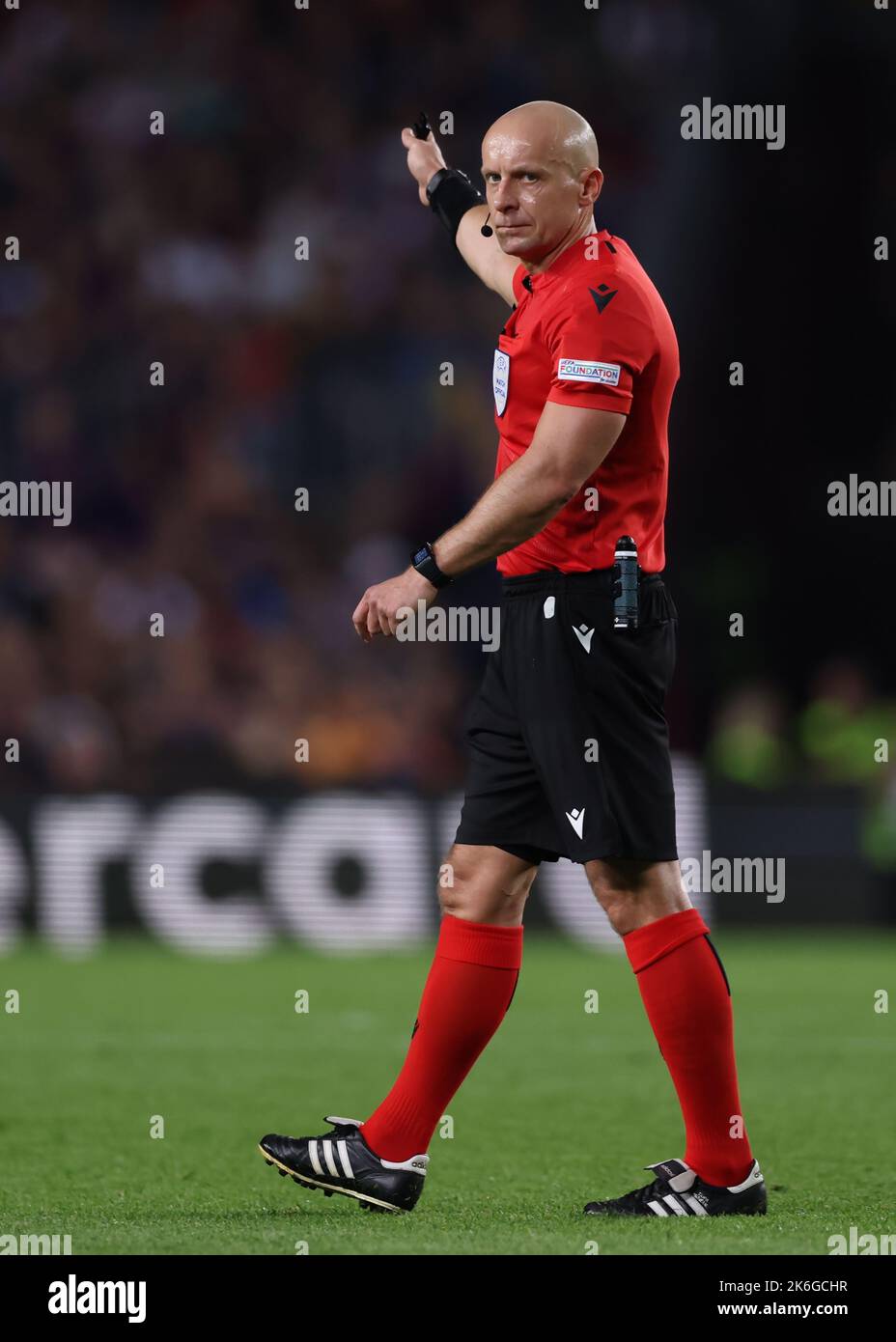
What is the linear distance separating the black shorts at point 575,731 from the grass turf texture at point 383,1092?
2.50ft

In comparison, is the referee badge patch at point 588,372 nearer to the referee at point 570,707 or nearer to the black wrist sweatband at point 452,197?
the referee at point 570,707

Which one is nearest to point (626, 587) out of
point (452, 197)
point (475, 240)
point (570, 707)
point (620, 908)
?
point (570, 707)

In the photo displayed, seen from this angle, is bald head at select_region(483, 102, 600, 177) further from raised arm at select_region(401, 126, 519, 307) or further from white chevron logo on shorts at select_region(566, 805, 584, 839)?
white chevron logo on shorts at select_region(566, 805, 584, 839)

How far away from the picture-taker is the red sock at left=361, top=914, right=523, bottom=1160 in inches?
171

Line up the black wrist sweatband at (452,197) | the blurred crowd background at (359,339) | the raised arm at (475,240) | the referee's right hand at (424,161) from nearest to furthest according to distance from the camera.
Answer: the raised arm at (475,240) → the black wrist sweatband at (452,197) → the referee's right hand at (424,161) → the blurred crowd background at (359,339)

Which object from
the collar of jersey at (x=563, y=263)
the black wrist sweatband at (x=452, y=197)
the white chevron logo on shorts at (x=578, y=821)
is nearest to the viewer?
the white chevron logo on shorts at (x=578, y=821)

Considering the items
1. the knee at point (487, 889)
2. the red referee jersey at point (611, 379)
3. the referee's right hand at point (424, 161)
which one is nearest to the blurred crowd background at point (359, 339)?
the referee's right hand at point (424, 161)

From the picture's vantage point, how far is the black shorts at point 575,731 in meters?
4.19

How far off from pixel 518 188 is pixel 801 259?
10626 millimetres

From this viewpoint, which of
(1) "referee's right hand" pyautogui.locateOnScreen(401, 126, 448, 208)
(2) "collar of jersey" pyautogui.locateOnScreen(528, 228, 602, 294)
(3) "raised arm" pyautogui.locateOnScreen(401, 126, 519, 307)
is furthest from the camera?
(1) "referee's right hand" pyautogui.locateOnScreen(401, 126, 448, 208)

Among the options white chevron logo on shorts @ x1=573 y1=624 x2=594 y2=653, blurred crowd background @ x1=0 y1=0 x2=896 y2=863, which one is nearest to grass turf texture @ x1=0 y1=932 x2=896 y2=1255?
white chevron logo on shorts @ x1=573 y1=624 x2=594 y2=653

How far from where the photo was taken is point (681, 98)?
14117mm

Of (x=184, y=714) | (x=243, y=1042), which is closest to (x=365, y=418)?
(x=184, y=714)

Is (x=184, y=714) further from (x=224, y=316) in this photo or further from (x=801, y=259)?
(x=801, y=259)
